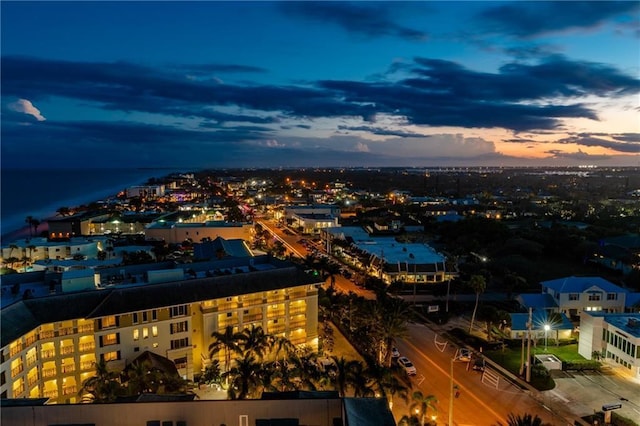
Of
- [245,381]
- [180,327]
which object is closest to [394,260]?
[180,327]

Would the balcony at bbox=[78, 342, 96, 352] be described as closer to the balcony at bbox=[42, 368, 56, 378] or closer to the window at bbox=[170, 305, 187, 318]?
the balcony at bbox=[42, 368, 56, 378]

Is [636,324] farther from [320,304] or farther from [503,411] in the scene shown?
[320,304]

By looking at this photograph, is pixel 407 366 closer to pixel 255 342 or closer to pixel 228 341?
pixel 255 342

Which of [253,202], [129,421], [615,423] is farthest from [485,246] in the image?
[253,202]

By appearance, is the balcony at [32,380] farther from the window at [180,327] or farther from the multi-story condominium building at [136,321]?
the window at [180,327]

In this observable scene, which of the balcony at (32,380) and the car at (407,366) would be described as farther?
the car at (407,366)

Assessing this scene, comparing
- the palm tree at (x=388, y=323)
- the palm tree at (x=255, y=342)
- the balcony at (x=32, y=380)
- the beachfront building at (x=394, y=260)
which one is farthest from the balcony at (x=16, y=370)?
the beachfront building at (x=394, y=260)
